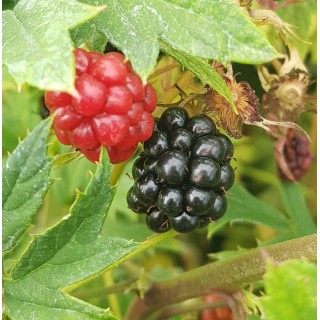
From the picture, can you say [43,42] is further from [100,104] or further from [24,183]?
[24,183]

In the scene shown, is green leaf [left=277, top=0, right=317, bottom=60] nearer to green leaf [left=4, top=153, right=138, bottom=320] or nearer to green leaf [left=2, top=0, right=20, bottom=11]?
green leaf [left=2, top=0, right=20, bottom=11]

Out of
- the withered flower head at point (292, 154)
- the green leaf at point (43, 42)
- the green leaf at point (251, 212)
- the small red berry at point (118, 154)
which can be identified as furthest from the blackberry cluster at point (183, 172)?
the green leaf at point (251, 212)

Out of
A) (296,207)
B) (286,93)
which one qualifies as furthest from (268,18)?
(296,207)

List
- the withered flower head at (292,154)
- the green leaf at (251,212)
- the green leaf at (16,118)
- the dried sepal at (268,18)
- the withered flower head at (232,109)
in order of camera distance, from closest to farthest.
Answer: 1. the withered flower head at (232,109)
2. the dried sepal at (268,18)
3. the withered flower head at (292,154)
4. the green leaf at (251,212)
5. the green leaf at (16,118)

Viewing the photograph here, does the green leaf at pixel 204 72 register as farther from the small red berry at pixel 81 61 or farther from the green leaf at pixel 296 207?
the green leaf at pixel 296 207

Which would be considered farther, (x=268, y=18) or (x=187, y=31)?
(x=268, y=18)

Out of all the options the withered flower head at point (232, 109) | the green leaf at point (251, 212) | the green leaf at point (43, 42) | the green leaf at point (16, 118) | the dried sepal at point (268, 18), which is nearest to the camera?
the green leaf at point (43, 42)
